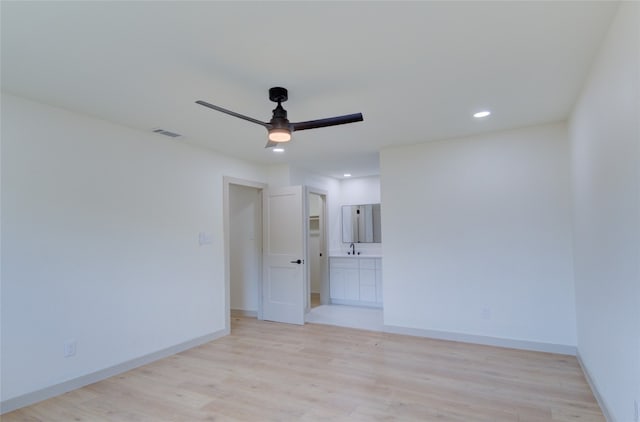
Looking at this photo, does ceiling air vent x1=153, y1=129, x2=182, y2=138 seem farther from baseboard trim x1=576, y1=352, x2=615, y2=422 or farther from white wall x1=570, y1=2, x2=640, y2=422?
baseboard trim x1=576, y1=352, x2=615, y2=422

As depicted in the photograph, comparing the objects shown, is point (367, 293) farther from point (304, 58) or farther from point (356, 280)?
point (304, 58)

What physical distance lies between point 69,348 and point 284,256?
2920 millimetres

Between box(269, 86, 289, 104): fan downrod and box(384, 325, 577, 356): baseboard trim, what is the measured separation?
3.33 m

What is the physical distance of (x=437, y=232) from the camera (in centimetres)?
439

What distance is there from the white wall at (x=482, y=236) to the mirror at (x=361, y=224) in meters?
2.15

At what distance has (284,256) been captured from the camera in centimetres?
541

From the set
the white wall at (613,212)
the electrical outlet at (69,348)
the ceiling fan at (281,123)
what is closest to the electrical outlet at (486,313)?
the white wall at (613,212)

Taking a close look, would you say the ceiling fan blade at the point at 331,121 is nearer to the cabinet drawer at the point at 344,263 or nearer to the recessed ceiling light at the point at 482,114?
the recessed ceiling light at the point at 482,114

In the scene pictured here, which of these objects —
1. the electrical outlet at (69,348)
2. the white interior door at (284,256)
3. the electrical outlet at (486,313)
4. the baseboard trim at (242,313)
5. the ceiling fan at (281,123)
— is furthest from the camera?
the baseboard trim at (242,313)

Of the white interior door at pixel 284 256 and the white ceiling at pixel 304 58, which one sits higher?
the white ceiling at pixel 304 58

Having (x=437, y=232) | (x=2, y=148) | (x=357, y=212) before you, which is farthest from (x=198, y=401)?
(x=357, y=212)

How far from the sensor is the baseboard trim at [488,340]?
146 inches

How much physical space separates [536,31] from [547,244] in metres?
2.58

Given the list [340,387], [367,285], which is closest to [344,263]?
[367,285]
